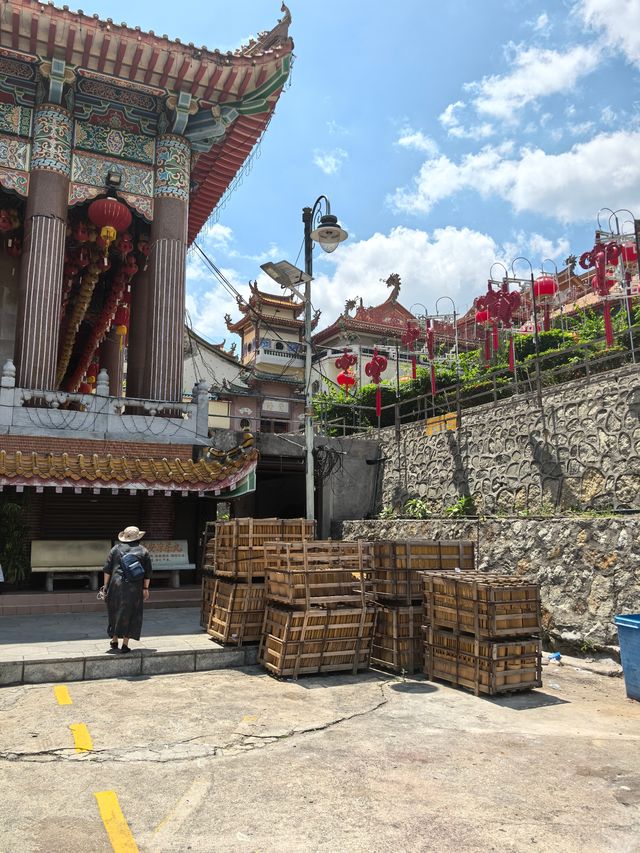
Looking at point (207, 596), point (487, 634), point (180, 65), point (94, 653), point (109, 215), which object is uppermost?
point (180, 65)

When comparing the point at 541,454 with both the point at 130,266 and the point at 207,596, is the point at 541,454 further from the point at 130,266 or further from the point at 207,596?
the point at 130,266

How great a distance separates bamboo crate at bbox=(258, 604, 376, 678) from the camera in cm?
827

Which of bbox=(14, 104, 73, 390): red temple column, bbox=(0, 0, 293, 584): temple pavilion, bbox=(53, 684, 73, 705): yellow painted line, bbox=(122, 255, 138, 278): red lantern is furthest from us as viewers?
bbox=(122, 255, 138, 278): red lantern

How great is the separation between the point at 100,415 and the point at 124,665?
23.4 feet

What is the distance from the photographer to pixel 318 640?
→ 8422 millimetres

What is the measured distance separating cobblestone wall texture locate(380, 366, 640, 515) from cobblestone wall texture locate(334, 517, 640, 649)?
2064 millimetres

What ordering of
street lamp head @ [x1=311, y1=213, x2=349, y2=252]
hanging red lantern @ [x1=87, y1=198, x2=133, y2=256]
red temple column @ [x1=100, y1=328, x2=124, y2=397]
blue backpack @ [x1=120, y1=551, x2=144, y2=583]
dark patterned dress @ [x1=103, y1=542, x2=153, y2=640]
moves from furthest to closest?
1. red temple column @ [x1=100, y1=328, x2=124, y2=397]
2. hanging red lantern @ [x1=87, y1=198, x2=133, y2=256]
3. street lamp head @ [x1=311, y1=213, x2=349, y2=252]
4. blue backpack @ [x1=120, y1=551, x2=144, y2=583]
5. dark patterned dress @ [x1=103, y1=542, x2=153, y2=640]

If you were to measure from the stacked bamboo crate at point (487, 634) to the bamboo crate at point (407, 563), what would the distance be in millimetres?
611

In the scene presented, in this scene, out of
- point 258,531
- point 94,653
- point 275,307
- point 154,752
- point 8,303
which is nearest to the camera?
point 154,752

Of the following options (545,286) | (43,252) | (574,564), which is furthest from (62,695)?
(545,286)

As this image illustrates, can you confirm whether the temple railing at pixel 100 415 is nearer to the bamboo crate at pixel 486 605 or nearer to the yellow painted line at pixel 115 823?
the bamboo crate at pixel 486 605

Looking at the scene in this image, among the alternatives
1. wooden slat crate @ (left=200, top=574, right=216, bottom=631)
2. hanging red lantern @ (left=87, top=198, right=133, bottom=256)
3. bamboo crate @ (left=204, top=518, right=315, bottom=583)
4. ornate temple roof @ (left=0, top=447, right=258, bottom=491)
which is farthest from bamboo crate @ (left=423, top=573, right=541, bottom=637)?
hanging red lantern @ (left=87, top=198, right=133, bottom=256)

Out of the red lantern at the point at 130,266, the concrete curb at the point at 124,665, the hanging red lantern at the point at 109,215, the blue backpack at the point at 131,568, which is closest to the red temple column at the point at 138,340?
the red lantern at the point at 130,266

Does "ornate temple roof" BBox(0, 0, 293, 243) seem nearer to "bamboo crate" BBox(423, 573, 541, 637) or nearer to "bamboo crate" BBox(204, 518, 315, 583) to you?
"bamboo crate" BBox(204, 518, 315, 583)
